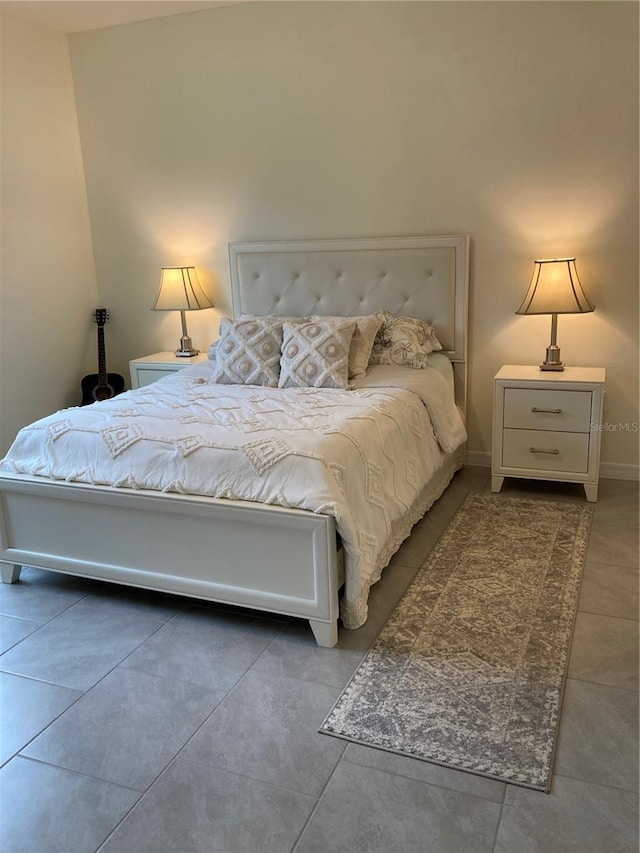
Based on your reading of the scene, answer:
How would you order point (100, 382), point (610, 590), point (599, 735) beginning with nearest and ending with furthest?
point (599, 735)
point (610, 590)
point (100, 382)

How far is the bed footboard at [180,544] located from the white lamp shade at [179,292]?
1.88 meters

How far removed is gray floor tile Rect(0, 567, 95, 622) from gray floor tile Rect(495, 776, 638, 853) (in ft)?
5.88

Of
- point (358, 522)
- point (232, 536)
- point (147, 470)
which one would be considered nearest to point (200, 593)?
point (232, 536)

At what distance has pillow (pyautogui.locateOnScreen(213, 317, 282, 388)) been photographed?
3566 millimetres

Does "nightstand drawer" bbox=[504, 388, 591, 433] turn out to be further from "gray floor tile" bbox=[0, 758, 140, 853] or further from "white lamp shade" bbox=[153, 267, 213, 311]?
"gray floor tile" bbox=[0, 758, 140, 853]

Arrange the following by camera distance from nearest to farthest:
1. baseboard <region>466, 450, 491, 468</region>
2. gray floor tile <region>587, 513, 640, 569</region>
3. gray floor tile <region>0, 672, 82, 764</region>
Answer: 1. gray floor tile <region>0, 672, 82, 764</region>
2. gray floor tile <region>587, 513, 640, 569</region>
3. baseboard <region>466, 450, 491, 468</region>

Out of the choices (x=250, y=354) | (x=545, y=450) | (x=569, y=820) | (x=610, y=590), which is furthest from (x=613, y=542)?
(x=250, y=354)

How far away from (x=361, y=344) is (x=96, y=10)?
8.24ft

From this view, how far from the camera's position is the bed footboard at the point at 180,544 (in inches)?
92.4

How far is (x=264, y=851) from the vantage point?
160cm

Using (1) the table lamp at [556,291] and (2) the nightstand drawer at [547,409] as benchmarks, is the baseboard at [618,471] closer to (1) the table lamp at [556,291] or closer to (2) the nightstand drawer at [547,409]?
(2) the nightstand drawer at [547,409]

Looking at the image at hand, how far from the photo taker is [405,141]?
3852 millimetres

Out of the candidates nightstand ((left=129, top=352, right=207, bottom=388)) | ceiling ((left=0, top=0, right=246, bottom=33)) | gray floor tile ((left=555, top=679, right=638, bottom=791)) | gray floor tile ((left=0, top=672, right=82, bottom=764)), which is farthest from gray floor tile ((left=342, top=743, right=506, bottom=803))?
ceiling ((left=0, top=0, right=246, bottom=33))

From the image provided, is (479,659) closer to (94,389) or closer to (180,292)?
(180,292)
